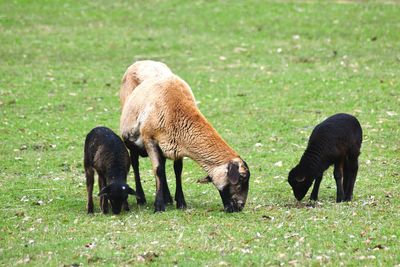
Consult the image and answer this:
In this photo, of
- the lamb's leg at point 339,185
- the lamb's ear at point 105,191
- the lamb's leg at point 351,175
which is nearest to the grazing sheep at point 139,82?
the lamb's ear at point 105,191

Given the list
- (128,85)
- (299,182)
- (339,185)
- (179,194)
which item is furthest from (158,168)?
(339,185)

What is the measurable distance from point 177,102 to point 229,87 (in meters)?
10.5

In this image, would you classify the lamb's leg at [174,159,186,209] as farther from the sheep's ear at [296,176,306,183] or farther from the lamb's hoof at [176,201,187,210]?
the sheep's ear at [296,176,306,183]

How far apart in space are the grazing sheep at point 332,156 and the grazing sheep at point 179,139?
4.48 feet

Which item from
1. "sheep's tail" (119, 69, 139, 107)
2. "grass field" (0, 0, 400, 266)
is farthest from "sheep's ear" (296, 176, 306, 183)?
"sheep's tail" (119, 69, 139, 107)

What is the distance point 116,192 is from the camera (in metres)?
12.5

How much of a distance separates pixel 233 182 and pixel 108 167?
201 cm

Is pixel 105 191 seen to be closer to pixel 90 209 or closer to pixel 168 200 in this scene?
pixel 90 209

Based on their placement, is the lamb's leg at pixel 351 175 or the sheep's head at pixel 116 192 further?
the lamb's leg at pixel 351 175

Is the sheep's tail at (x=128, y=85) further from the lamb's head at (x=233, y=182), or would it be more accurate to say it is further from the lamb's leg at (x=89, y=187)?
the lamb's head at (x=233, y=182)

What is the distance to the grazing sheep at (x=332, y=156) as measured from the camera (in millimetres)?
13359

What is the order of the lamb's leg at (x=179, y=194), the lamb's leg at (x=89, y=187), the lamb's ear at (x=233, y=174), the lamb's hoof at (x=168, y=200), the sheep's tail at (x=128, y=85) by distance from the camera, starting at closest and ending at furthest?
the lamb's ear at (x=233, y=174)
the lamb's leg at (x=89, y=187)
the lamb's leg at (x=179, y=194)
the lamb's hoof at (x=168, y=200)
the sheep's tail at (x=128, y=85)

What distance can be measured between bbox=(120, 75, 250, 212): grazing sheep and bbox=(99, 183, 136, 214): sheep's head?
0.60 m

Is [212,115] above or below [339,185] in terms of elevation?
below
